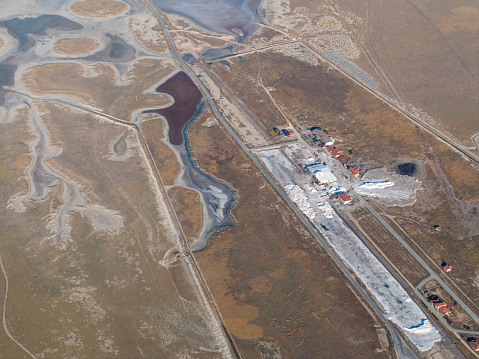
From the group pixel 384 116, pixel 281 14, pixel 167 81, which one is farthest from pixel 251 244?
pixel 281 14

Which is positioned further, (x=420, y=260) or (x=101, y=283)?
(x=420, y=260)

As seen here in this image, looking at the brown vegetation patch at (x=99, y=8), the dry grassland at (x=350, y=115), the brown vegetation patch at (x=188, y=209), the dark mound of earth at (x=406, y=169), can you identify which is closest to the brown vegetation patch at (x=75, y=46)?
the brown vegetation patch at (x=99, y=8)

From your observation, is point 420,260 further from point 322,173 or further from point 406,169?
point 322,173

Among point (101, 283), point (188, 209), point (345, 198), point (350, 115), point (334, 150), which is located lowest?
point (101, 283)

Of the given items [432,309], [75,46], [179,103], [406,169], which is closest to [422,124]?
[406,169]

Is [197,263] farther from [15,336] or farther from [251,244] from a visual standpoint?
[15,336]

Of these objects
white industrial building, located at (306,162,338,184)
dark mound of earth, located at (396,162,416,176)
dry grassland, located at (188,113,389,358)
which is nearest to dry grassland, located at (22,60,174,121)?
white industrial building, located at (306,162,338,184)

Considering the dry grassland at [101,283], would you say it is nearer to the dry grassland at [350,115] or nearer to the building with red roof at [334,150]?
the building with red roof at [334,150]
